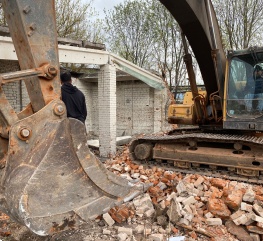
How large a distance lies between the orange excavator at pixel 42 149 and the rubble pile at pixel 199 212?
1.61m

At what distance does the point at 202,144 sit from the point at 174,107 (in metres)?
1.43

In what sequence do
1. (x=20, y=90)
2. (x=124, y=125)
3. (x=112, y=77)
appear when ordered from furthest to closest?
(x=124, y=125)
(x=20, y=90)
(x=112, y=77)

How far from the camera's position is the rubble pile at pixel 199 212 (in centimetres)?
357

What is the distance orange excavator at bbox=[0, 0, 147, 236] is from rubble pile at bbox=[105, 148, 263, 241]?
5.28ft

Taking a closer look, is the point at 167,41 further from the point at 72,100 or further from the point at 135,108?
the point at 72,100

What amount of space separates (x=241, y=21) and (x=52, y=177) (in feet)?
69.1

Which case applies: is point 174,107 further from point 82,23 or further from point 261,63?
point 82,23

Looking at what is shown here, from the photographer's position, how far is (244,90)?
5719mm

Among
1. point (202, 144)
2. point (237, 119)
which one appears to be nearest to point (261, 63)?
point (237, 119)

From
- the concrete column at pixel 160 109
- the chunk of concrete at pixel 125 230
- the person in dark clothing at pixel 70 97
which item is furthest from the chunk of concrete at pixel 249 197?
the concrete column at pixel 160 109

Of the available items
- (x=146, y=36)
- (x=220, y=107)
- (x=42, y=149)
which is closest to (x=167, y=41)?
(x=146, y=36)

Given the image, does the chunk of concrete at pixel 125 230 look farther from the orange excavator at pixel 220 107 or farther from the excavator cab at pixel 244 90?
the excavator cab at pixel 244 90

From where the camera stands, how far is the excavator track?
5559mm

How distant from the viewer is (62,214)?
78.4 inches
